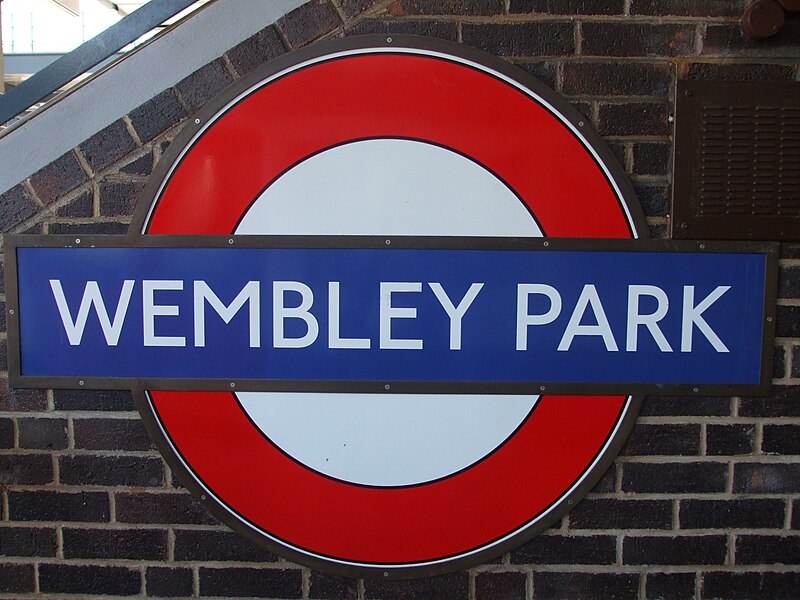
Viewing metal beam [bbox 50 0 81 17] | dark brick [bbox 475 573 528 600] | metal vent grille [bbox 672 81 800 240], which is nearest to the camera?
metal vent grille [bbox 672 81 800 240]

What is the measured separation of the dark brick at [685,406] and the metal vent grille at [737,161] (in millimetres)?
347

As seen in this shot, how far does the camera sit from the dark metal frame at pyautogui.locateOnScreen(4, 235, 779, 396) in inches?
49.8

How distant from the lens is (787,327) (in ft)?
4.26

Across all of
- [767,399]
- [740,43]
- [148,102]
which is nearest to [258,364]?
[148,102]

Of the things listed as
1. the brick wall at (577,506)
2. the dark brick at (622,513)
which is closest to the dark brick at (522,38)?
the brick wall at (577,506)

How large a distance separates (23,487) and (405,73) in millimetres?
1252

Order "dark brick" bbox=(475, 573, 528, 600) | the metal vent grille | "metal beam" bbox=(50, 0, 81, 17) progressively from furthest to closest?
1. "metal beam" bbox=(50, 0, 81, 17)
2. "dark brick" bbox=(475, 573, 528, 600)
3. the metal vent grille

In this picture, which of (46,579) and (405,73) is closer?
(405,73)

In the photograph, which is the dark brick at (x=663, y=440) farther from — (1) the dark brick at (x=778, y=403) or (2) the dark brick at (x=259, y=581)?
(2) the dark brick at (x=259, y=581)

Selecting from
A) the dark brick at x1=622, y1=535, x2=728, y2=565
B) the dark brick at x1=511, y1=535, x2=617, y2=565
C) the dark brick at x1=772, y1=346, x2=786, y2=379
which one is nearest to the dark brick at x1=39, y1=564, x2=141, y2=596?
the dark brick at x1=511, y1=535, x2=617, y2=565

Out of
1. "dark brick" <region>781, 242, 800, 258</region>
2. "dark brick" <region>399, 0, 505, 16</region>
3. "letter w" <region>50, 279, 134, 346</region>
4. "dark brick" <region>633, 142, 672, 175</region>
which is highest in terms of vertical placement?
"dark brick" <region>399, 0, 505, 16</region>

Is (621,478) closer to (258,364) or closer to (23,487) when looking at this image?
(258,364)

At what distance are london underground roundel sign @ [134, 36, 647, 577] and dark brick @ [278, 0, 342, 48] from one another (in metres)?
0.05

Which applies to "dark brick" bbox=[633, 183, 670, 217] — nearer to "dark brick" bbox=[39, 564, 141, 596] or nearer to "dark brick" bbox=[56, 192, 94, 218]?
"dark brick" bbox=[56, 192, 94, 218]
